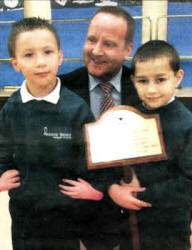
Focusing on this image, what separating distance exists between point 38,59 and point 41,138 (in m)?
0.17

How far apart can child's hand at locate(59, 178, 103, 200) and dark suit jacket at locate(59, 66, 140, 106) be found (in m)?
0.19

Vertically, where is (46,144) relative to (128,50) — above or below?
below

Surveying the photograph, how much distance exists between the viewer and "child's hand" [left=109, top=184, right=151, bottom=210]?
0.71m

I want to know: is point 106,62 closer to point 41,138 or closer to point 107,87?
point 107,87

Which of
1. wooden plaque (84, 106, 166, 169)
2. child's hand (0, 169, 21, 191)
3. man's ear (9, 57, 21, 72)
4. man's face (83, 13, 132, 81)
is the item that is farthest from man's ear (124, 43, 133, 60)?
child's hand (0, 169, 21, 191)

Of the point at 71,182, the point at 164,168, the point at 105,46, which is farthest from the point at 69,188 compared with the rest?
the point at 105,46

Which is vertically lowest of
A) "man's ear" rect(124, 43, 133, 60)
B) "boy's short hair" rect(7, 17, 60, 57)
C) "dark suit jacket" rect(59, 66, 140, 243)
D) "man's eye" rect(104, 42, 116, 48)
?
"dark suit jacket" rect(59, 66, 140, 243)

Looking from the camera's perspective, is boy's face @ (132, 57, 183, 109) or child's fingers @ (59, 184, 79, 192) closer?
boy's face @ (132, 57, 183, 109)

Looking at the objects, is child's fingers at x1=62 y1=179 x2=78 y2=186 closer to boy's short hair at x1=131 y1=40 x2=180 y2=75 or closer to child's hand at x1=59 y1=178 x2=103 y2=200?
child's hand at x1=59 y1=178 x2=103 y2=200

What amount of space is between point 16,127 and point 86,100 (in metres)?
0.17

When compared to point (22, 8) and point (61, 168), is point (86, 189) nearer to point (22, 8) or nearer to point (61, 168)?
point (61, 168)

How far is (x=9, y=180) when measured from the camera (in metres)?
0.75

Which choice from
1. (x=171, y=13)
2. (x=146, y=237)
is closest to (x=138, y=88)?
(x=171, y=13)

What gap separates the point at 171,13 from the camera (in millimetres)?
621
